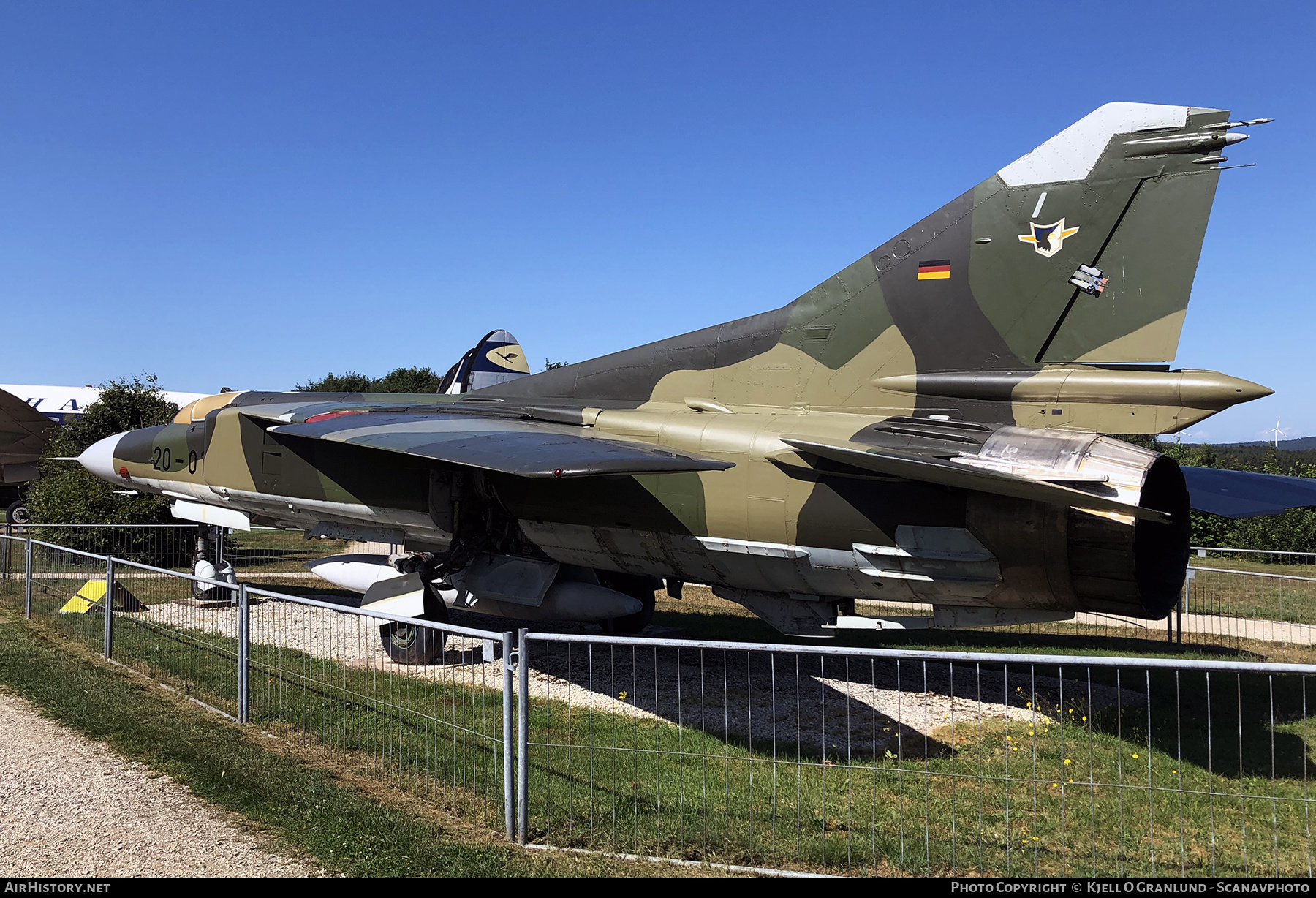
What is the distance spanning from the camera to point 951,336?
7.79 meters

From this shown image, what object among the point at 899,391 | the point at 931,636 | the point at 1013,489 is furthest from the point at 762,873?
the point at 931,636

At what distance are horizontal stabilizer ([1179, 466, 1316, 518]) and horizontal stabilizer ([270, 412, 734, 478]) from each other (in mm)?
5831

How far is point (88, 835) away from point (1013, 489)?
21.2ft

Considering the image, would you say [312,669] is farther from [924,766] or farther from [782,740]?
[924,766]

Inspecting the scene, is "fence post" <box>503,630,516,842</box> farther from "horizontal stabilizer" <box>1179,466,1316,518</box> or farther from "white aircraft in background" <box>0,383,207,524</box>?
"white aircraft in background" <box>0,383,207,524</box>

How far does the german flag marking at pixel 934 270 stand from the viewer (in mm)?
7859

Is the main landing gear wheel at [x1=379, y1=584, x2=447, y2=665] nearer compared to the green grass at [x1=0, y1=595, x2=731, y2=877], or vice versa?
the green grass at [x1=0, y1=595, x2=731, y2=877]

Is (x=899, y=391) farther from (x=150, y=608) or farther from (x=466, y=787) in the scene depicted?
(x=150, y=608)

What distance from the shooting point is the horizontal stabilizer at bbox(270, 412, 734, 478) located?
6.44 m

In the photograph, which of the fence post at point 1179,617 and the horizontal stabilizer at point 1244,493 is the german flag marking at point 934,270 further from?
the fence post at point 1179,617

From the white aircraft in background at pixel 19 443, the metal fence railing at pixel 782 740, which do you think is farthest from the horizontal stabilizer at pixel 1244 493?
the white aircraft in background at pixel 19 443

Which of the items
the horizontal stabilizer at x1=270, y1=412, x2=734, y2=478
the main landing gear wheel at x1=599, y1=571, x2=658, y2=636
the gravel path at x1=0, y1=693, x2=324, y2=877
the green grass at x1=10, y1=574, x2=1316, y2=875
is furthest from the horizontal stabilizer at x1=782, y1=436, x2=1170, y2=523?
the main landing gear wheel at x1=599, y1=571, x2=658, y2=636

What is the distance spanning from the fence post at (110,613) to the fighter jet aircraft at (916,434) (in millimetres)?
2676

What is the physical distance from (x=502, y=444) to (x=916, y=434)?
12.2 feet
